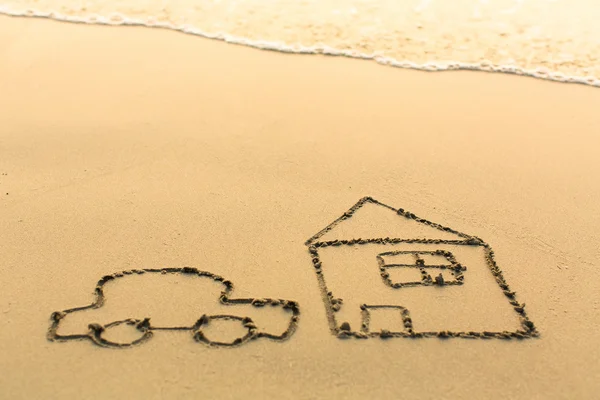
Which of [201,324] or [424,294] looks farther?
[424,294]

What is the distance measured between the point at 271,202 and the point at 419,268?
3.20ft

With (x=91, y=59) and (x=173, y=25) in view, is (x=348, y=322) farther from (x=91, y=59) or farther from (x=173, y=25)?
(x=173, y=25)

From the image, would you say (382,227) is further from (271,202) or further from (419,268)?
(271,202)

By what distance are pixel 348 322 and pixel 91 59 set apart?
361cm

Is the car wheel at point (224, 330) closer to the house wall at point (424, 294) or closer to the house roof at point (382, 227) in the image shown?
the house wall at point (424, 294)

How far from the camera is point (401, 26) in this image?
6293mm

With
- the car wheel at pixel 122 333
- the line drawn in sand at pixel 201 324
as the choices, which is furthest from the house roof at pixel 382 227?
the car wheel at pixel 122 333

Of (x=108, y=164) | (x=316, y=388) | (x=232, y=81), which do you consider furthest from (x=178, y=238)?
(x=232, y=81)

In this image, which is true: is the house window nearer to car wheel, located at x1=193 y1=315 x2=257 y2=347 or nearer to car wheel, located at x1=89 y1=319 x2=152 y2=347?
car wheel, located at x1=193 y1=315 x2=257 y2=347

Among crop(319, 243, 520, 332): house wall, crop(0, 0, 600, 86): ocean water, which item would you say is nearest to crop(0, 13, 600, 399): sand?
crop(319, 243, 520, 332): house wall

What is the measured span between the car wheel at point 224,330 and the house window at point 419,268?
2.54 feet

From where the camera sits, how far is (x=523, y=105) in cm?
505

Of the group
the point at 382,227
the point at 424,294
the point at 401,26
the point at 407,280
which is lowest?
the point at 424,294

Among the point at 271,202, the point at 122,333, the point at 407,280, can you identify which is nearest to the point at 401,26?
the point at 271,202
